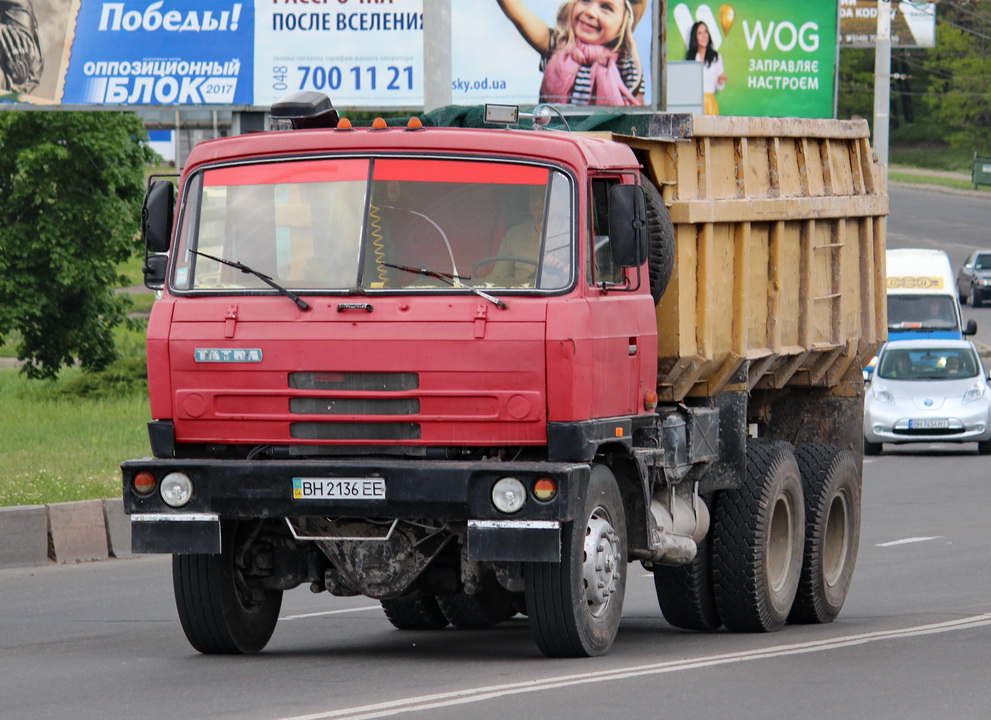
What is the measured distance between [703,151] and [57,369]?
18.3m

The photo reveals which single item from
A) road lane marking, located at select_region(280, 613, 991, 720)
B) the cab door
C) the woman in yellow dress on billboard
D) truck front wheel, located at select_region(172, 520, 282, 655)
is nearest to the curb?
truck front wheel, located at select_region(172, 520, 282, 655)

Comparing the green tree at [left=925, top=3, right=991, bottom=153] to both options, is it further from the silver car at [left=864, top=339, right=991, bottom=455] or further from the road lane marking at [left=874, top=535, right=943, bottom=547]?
the road lane marking at [left=874, top=535, right=943, bottom=547]

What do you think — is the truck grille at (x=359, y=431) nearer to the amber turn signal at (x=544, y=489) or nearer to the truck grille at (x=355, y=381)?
the truck grille at (x=355, y=381)

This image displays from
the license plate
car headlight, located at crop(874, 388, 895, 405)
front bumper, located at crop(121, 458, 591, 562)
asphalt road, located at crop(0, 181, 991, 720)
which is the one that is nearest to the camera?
asphalt road, located at crop(0, 181, 991, 720)

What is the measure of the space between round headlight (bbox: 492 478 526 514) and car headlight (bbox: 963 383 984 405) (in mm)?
17935

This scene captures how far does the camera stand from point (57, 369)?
2711 cm

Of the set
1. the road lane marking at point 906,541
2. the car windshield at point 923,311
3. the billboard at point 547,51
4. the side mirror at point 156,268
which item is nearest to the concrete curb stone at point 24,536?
the side mirror at point 156,268

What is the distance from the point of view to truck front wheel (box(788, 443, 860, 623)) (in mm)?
11695

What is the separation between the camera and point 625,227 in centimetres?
888

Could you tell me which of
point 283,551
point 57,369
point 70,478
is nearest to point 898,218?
point 57,369

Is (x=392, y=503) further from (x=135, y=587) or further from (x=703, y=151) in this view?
(x=135, y=587)

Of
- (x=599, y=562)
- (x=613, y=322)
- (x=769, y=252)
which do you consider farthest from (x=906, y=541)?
(x=613, y=322)

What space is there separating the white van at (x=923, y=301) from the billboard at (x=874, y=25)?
810cm

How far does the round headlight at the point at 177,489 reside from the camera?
8.86 metres
